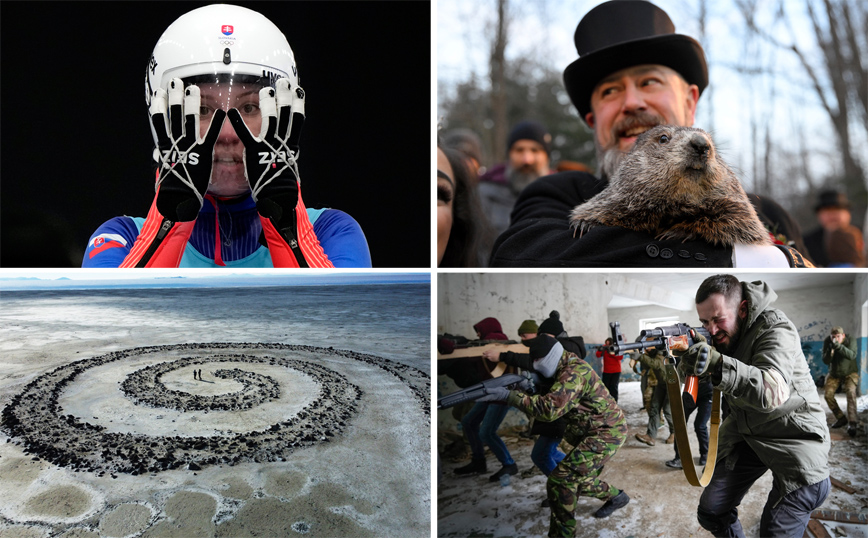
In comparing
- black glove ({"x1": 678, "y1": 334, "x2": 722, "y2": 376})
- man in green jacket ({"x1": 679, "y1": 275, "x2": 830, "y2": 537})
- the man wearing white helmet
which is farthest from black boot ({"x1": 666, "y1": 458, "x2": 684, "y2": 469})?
the man wearing white helmet

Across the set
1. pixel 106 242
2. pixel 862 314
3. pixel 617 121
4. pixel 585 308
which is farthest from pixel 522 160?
pixel 106 242

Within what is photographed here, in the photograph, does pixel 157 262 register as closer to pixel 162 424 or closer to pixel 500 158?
pixel 162 424

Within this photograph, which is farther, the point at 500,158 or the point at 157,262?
the point at 500,158

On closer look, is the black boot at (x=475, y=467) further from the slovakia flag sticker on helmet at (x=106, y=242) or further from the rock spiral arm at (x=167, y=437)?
the slovakia flag sticker on helmet at (x=106, y=242)

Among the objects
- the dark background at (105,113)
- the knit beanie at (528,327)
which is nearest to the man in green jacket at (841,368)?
the knit beanie at (528,327)

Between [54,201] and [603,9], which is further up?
[603,9]

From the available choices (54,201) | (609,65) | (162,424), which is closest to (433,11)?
(609,65)

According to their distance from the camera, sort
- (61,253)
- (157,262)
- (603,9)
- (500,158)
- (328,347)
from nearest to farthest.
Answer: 1. (157,262)
2. (61,253)
3. (328,347)
4. (603,9)
5. (500,158)

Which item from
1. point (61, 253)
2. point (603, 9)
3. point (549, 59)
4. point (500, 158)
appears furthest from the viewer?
point (500, 158)
